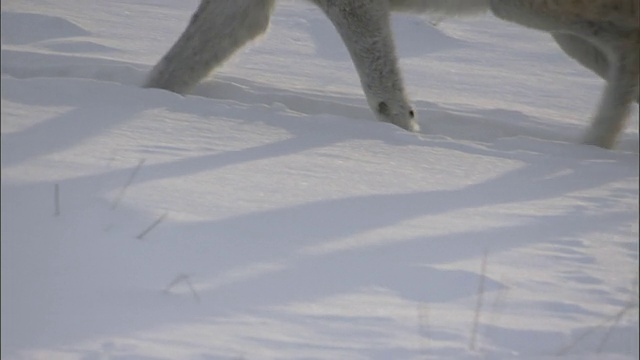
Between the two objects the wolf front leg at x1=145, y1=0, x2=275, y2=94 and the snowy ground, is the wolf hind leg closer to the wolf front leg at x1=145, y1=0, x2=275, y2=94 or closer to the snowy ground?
the snowy ground

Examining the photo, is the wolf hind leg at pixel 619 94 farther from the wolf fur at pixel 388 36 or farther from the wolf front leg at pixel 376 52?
the wolf front leg at pixel 376 52

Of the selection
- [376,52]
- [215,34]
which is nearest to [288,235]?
[376,52]

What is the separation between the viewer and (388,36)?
183 inches

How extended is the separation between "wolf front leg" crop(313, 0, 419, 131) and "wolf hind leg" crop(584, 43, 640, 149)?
960 mm

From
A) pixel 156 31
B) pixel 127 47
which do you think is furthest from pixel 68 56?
pixel 156 31

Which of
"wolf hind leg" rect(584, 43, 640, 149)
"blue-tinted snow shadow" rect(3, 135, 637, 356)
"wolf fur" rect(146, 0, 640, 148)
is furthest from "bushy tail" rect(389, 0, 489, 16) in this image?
"blue-tinted snow shadow" rect(3, 135, 637, 356)

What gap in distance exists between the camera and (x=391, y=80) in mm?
4613

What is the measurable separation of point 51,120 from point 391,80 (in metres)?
1.97

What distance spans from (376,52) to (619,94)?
1242 mm

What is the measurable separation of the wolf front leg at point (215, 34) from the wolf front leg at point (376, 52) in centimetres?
39

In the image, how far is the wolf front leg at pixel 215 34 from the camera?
4.71m

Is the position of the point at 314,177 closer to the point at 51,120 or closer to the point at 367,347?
the point at 51,120

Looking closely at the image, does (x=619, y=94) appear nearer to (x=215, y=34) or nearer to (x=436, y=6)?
(x=436, y=6)

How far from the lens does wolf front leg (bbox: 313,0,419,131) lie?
460 cm
